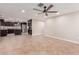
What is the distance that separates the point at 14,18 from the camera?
10.2ft

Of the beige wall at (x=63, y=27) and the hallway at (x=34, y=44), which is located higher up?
the beige wall at (x=63, y=27)

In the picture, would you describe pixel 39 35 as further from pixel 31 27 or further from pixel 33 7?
pixel 33 7

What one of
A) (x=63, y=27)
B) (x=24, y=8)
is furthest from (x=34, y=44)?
(x=24, y=8)

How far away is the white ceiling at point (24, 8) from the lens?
275 centimetres

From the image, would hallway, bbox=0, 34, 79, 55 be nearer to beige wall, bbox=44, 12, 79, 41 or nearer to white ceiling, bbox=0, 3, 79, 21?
beige wall, bbox=44, 12, 79, 41

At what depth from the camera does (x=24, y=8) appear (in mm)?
2963

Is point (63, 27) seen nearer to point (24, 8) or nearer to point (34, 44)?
point (34, 44)

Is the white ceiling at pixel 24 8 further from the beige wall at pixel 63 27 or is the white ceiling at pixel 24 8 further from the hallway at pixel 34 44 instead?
the hallway at pixel 34 44

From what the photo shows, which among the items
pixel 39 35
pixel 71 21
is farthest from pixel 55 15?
pixel 39 35

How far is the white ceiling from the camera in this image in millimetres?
2752

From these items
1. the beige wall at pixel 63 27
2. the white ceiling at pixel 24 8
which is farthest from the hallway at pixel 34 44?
the white ceiling at pixel 24 8
